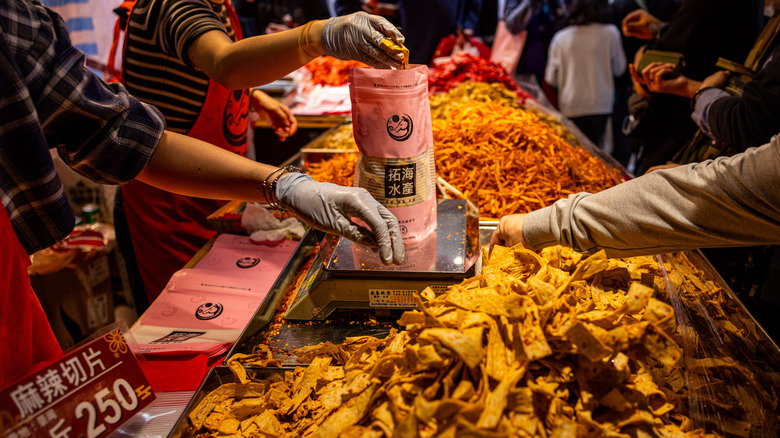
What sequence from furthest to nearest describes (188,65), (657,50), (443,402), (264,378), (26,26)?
(657,50) < (188,65) < (264,378) < (26,26) < (443,402)

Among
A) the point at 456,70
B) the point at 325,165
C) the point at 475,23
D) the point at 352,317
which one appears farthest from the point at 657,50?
the point at 475,23

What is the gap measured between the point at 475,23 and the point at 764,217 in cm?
674

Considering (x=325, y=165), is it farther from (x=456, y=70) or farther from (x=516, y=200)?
(x=456, y=70)

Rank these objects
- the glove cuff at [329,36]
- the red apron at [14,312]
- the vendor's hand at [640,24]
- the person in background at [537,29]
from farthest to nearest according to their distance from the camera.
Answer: the person in background at [537,29]
the vendor's hand at [640,24]
the glove cuff at [329,36]
the red apron at [14,312]

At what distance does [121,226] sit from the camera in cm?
210

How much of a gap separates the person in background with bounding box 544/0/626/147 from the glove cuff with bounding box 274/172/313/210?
4.86 metres

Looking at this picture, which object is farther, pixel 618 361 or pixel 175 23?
pixel 175 23

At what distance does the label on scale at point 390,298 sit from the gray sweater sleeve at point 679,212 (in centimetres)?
39

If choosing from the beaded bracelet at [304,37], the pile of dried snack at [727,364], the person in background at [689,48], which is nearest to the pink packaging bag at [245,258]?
the beaded bracelet at [304,37]

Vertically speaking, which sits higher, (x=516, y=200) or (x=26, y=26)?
(x=26, y=26)

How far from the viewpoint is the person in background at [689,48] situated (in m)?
2.61

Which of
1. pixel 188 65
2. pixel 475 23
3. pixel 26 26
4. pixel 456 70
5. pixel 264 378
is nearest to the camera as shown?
pixel 26 26

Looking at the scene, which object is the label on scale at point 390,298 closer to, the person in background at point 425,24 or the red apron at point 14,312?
the red apron at point 14,312

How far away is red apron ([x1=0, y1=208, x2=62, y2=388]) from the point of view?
0.87 m
